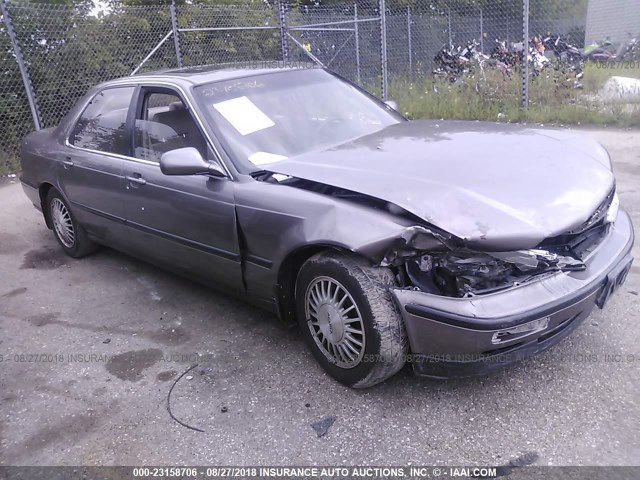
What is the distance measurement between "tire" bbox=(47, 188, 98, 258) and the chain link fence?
2954 millimetres

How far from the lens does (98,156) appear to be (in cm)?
426

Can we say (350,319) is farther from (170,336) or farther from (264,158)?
(170,336)

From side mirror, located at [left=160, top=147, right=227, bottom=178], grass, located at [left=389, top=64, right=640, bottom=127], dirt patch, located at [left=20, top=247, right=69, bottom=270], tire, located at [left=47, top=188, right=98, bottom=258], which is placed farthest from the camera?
grass, located at [left=389, top=64, right=640, bottom=127]

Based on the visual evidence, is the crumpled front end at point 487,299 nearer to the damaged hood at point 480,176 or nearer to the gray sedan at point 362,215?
the gray sedan at point 362,215

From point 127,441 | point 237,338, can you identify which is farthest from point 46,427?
point 237,338

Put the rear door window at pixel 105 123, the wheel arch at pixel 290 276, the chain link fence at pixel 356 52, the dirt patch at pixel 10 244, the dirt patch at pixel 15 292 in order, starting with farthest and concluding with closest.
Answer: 1. the chain link fence at pixel 356 52
2. the dirt patch at pixel 10 244
3. the dirt patch at pixel 15 292
4. the rear door window at pixel 105 123
5. the wheel arch at pixel 290 276

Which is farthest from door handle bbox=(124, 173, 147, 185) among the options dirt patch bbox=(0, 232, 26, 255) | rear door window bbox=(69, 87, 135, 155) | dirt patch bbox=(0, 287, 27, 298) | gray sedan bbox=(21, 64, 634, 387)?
dirt patch bbox=(0, 232, 26, 255)

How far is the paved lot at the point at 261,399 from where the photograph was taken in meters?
2.48

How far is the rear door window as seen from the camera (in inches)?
162

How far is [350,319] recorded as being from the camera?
2732mm

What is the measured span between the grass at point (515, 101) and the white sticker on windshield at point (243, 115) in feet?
20.9

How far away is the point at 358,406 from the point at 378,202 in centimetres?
102

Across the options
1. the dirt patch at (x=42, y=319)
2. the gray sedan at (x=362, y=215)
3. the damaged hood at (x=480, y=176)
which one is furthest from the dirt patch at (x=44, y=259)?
the damaged hood at (x=480, y=176)

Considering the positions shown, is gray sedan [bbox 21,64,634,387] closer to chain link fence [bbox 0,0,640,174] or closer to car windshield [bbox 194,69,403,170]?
car windshield [bbox 194,69,403,170]
